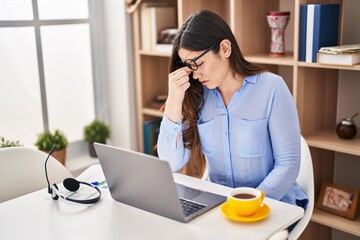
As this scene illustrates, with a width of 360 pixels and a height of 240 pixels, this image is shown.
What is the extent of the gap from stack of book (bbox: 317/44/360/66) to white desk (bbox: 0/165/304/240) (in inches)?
34.3

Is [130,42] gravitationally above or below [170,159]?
above

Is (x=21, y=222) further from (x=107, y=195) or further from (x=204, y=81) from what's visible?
(x=204, y=81)

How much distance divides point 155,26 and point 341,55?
3.81ft

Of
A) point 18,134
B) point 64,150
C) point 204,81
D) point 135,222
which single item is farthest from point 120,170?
point 18,134

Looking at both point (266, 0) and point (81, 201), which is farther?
point (266, 0)

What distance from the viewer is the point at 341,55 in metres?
2.10

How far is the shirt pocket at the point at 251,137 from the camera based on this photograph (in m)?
1.80

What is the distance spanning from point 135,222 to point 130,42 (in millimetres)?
1739

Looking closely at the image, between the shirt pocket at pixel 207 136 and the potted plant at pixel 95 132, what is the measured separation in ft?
4.03

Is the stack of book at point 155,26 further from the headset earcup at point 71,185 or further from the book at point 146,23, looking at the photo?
the headset earcup at point 71,185

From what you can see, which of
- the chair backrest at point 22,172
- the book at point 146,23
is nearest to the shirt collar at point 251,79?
the chair backrest at point 22,172

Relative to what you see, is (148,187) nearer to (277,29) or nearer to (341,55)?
(341,55)

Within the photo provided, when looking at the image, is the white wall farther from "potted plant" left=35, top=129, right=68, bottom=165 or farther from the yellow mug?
the yellow mug

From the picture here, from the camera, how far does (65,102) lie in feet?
9.91
